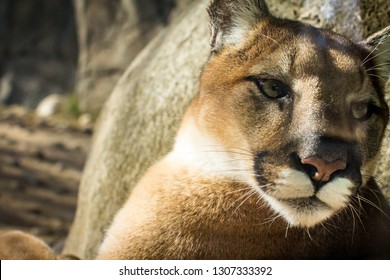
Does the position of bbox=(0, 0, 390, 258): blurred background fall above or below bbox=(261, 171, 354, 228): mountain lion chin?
below

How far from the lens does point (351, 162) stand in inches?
70.7

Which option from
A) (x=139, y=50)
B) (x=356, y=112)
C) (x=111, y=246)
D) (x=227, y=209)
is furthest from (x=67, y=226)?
(x=356, y=112)

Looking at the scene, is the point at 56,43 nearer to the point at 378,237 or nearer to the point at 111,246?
the point at 111,246

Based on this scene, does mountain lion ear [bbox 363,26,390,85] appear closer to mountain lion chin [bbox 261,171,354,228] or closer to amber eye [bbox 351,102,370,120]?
amber eye [bbox 351,102,370,120]

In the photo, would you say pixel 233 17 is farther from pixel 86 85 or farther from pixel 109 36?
pixel 86 85

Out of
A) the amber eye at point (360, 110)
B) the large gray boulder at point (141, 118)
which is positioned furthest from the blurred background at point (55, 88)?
the amber eye at point (360, 110)

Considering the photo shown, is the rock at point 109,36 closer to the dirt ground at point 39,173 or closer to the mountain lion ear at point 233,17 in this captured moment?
the dirt ground at point 39,173

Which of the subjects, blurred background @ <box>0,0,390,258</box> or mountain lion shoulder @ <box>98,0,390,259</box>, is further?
blurred background @ <box>0,0,390,258</box>

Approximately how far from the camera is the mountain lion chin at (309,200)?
1.74m

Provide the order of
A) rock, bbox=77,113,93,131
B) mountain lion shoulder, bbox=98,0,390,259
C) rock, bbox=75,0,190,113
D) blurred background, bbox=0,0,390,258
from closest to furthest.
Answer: mountain lion shoulder, bbox=98,0,390,259 → blurred background, bbox=0,0,390,258 → rock, bbox=75,0,190,113 → rock, bbox=77,113,93,131

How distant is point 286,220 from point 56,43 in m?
3.13

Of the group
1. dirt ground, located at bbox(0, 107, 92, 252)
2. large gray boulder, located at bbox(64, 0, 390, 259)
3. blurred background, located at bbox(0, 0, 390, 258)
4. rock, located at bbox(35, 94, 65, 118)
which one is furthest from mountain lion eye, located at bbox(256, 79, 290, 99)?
rock, located at bbox(35, 94, 65, 118)

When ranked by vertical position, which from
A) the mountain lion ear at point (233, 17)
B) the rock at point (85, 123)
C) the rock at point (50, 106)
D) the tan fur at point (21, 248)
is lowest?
the rock at point (50, 106)

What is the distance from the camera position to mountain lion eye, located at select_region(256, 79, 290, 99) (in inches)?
73.6
